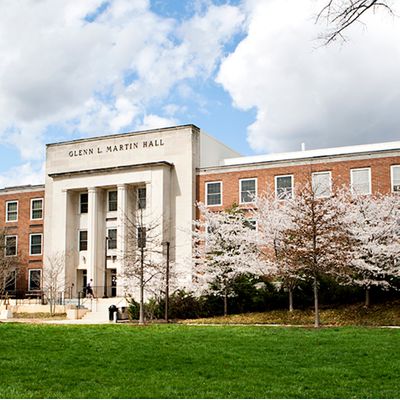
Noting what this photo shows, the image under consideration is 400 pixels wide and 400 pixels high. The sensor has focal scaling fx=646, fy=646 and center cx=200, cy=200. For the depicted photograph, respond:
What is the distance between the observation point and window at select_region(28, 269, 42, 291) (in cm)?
5250

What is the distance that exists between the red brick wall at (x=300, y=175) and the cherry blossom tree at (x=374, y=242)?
17.5 feet

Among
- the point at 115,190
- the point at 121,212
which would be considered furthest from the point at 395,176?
the point at 115,190

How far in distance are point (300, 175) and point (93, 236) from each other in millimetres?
16527

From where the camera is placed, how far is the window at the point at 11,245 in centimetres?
5456

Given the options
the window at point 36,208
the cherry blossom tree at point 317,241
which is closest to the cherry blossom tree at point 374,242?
the cherry blossom tree at point 317,241

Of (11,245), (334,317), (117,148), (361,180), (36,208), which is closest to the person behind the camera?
(334,317)

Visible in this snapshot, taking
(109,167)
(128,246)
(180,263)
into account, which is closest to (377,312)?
(180,263)

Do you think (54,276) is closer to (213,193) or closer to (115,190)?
(115,190)

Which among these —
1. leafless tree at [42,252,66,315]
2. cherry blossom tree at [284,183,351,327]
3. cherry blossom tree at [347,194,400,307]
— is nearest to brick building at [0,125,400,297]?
leafless tree at [42,252,66,315]

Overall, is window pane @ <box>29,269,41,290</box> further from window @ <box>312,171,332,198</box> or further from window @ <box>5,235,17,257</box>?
A: window @ <box>312,171,332,198</box>

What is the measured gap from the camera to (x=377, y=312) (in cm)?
3162

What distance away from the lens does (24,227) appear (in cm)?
5466

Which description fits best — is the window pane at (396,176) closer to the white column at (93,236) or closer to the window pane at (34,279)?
the white column at (93,236)

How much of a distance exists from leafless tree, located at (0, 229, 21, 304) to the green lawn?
1233 inches
